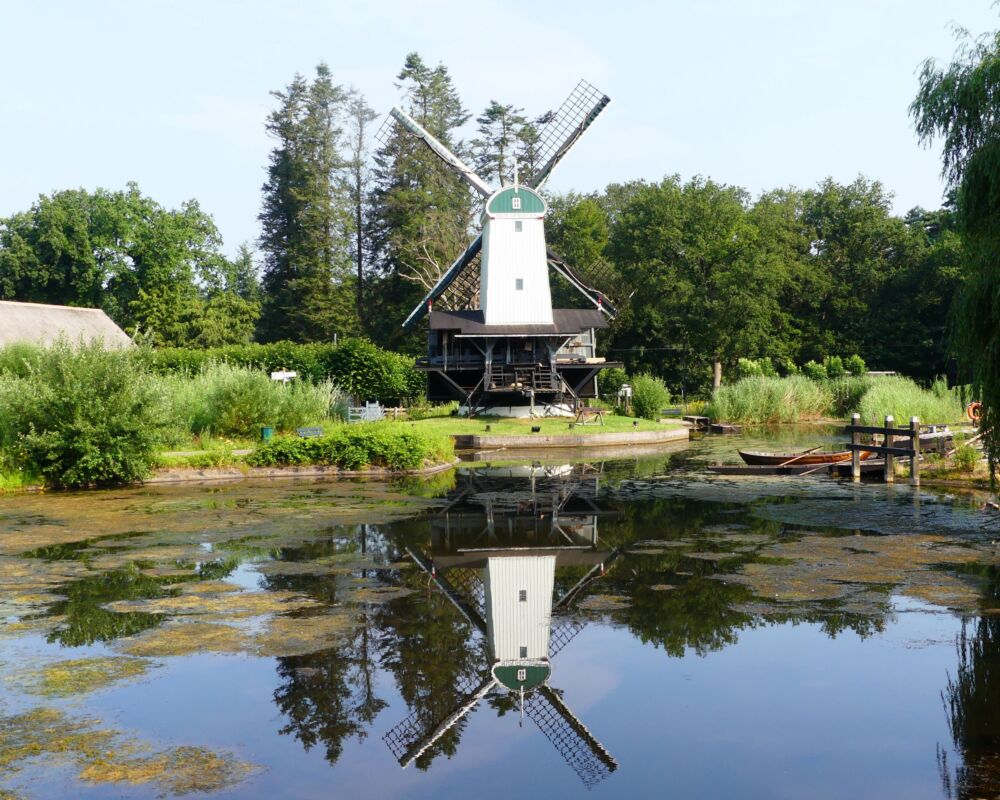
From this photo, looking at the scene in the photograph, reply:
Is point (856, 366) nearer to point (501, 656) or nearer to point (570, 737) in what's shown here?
point (501, 656)

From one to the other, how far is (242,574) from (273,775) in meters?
6.61

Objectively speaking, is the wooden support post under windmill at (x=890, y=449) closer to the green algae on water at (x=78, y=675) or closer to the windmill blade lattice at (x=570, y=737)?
the windmill blade lattice at (x=570, y=737)

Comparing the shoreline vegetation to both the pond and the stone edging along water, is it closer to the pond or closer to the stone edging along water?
the stone edging along water

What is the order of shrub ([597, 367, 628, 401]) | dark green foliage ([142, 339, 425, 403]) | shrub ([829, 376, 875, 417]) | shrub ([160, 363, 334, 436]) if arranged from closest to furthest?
shrub ([160, 363, 334, 436]), dark green foliage ([142, 339, 425, 403]), shrub ([829, 376, 875, 417]), shrub ([597, 367, 628, 401])

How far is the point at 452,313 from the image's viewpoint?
4116cm

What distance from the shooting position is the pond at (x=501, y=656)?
7152 millimetres

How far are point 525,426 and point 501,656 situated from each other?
25.7 metres

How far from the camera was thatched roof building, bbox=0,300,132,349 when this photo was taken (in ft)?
135

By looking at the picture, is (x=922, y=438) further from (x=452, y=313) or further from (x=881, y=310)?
(x=881, y=310)

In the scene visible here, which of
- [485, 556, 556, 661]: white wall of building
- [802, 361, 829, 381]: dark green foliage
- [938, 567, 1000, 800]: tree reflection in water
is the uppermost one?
[802, 361, 829, 381]: dark green foliage

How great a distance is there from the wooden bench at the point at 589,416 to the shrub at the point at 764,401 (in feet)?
25.4

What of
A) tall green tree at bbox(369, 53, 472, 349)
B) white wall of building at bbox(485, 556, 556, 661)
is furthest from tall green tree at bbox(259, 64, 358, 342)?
white wall of building at bbox(485, 556, 556, 661)

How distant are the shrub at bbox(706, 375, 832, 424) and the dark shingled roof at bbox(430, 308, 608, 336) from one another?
6.54 meters

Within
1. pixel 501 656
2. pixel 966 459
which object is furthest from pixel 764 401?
pixel 501 656
